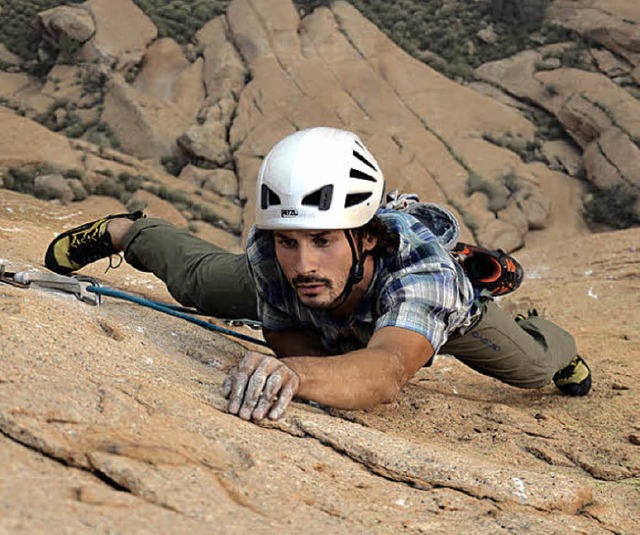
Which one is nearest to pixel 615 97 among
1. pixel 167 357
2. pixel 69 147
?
pixel 69 147

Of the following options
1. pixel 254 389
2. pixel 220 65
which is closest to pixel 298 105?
pixel 220 65

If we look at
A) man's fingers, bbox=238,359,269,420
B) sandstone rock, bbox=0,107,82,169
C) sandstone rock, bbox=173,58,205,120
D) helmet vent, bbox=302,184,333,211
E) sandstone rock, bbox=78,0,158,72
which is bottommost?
sandstone rock, bbox=173,58,205,120

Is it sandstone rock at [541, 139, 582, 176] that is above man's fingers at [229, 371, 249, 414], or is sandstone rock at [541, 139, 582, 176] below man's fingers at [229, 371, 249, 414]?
below

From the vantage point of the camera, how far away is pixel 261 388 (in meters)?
2.29

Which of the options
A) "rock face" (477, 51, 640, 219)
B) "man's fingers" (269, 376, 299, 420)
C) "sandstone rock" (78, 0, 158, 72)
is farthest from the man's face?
"sandstone rock" (78, 0, 158, 72)

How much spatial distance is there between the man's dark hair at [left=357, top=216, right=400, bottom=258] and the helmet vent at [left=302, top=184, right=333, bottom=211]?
0.68 feet

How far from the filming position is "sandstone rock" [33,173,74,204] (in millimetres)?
10062

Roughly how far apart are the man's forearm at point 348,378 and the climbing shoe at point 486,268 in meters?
1.03

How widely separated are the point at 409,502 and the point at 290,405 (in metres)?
0.61

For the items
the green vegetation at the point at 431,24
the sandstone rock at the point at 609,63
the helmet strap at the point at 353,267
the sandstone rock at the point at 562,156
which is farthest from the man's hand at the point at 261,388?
the sandstone rock at the point at 609,63

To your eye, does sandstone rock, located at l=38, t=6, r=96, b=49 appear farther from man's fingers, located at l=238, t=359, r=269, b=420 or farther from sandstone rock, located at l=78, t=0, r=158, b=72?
man's fingers, located at l=238, t=359, r=269, b=420

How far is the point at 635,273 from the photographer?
756cm

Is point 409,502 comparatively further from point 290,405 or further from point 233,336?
point 233,336

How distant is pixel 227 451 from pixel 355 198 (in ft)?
3.94
